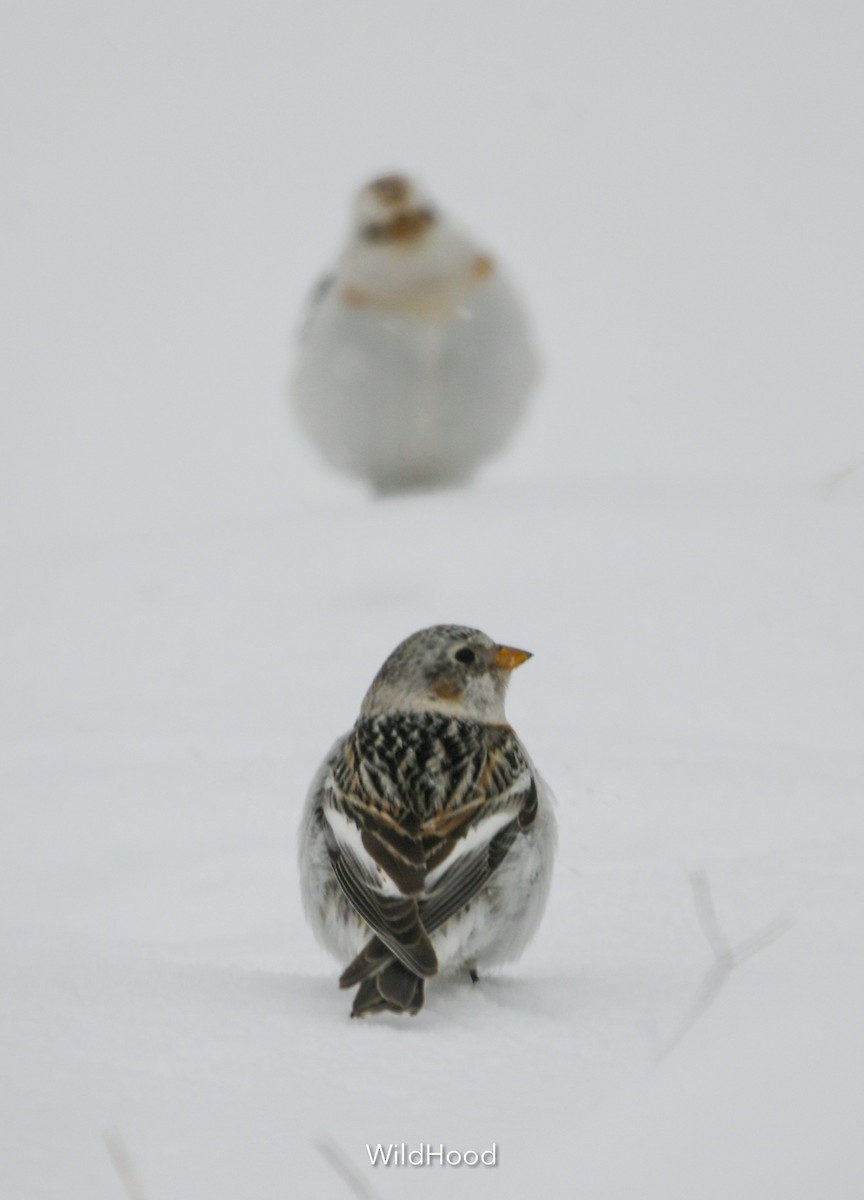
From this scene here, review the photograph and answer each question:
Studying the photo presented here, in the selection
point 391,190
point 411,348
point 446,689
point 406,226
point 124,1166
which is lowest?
point 124,1166

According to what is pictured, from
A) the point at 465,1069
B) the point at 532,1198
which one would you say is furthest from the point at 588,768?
the point at 532,1198

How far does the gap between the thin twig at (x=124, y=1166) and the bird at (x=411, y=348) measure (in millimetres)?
Answer: 5190

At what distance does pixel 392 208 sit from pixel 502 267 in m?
0.54

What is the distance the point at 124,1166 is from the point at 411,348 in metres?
5.32

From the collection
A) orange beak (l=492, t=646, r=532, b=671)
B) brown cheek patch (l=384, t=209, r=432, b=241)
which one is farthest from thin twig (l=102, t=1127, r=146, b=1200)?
brown cheek patch (l=384, t=209, r=432, b=241)

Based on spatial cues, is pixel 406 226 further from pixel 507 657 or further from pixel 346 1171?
pixel 346 1171

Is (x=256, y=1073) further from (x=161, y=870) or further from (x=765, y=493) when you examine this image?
(x=765, y=493)

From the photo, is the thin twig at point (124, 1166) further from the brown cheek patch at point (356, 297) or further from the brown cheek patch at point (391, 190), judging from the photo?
the brown cheek patch at point (391, 190)

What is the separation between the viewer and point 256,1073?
2691 mm

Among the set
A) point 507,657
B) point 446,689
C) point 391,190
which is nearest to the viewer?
point 446,689

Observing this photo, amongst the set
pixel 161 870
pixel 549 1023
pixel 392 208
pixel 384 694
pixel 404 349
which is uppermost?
pixel 392 208

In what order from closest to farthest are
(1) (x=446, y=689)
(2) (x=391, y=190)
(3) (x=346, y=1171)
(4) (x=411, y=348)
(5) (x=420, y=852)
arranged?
(3) (x=346, y=1171) → (5) (x=420, y=852) → (1) (x=446, y=689) → (4) (x=411, y=348) → (2) (x=391, y=190)

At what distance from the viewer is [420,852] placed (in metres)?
3.35

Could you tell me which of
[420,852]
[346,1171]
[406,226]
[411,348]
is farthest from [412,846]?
[406,226]
